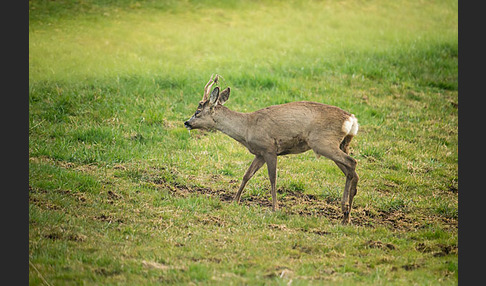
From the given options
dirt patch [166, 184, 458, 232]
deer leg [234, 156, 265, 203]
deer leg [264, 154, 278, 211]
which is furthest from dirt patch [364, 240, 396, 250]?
deer leg [234, 156, 265, 203]

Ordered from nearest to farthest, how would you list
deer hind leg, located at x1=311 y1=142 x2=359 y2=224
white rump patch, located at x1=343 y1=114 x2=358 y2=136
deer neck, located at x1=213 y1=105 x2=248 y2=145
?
deer hind leg, located at x1=311 y1=142 x2=359 y2=224, white rump patch, located at x1=343 y1=114 x2=358 y2=136, deer neck, located at x1=213 y1=105 x2=248 y2=145

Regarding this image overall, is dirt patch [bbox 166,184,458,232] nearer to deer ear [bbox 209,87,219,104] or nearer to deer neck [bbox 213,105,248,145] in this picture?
deer neck [bbox 213,105,248,145]

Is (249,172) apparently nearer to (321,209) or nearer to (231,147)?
(321,209)

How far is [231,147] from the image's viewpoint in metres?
12.4

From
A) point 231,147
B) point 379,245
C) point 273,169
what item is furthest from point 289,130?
point 231,147

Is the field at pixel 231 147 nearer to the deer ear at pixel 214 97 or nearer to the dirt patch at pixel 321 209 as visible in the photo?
the dirt patch at pixel 321 209

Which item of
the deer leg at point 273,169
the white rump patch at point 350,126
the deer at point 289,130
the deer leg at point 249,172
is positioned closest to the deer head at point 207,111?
the deer at point 289,130

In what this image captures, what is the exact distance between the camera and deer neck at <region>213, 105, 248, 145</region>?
9.68 metres

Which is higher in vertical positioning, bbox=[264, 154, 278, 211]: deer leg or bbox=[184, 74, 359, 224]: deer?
bbox=[184, 74, 359, 224]: deer

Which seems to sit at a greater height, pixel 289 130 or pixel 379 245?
pixel 289 130

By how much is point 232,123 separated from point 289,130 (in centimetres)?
99

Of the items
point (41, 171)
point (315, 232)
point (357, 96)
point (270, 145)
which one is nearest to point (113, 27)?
point (357, 96)

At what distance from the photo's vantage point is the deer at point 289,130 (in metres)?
9.03

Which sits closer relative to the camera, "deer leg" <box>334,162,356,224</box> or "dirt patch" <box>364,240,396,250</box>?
"dirt patch" <box>364,240,396,250</box>
